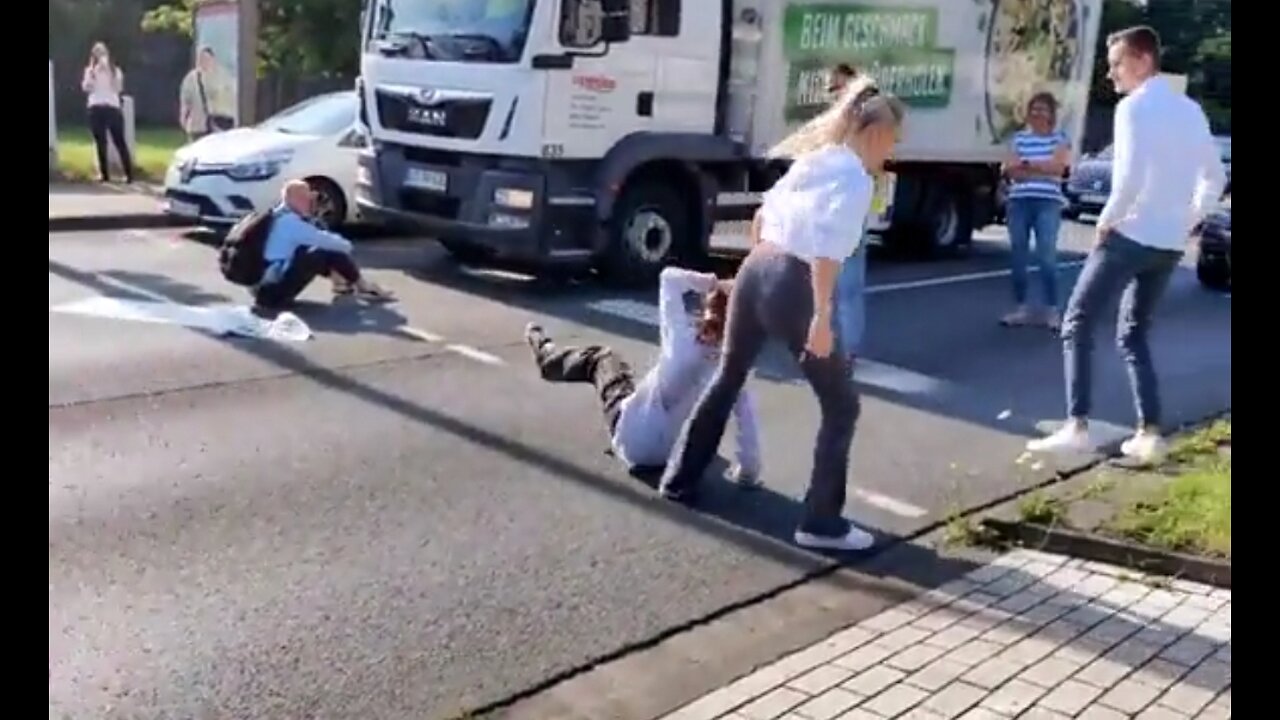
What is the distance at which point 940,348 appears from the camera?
8.78 m

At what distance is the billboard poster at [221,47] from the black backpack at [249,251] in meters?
6.35

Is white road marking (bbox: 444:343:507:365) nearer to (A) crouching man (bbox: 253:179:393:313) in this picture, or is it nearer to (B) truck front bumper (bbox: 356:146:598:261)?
(A) crouching man (bbox: 253:179:393:313)

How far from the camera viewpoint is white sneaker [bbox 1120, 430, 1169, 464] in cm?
657

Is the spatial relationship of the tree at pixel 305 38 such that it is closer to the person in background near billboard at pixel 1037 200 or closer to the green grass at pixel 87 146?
the green grass at pixel 87 146

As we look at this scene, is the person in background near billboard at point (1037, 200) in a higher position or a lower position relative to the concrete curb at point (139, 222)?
higher

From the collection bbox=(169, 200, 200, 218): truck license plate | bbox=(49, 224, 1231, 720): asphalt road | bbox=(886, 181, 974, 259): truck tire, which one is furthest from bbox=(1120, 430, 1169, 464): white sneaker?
bbox=(169, 200, 200, 218): truck license plate

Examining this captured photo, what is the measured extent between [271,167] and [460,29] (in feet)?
8.57

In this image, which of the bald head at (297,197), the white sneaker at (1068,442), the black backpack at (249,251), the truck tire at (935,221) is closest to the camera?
the white sneaker at (1068,442)

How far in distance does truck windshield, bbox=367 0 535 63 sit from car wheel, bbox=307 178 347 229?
1.32 m

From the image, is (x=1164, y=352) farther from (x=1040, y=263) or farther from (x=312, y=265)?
(x=312, y=265)

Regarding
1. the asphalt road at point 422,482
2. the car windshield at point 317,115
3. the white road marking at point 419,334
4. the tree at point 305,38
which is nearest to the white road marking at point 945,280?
the asphalt road at point 422,482

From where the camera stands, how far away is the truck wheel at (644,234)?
5.44 metres

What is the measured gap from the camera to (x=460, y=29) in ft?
22.1
